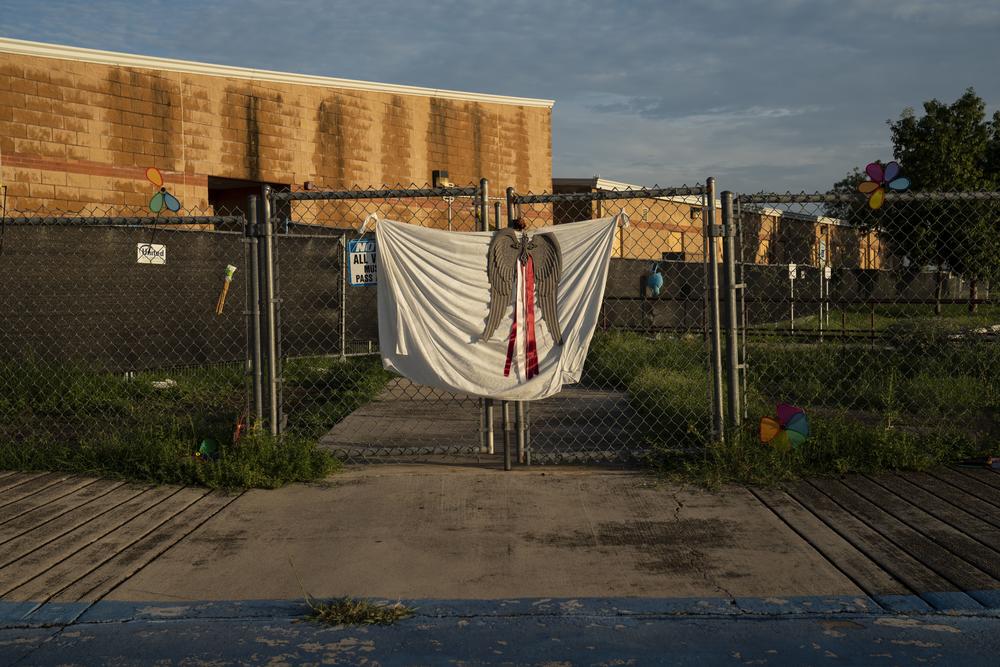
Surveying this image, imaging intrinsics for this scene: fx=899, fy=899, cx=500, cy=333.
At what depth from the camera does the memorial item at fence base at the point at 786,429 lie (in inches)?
244

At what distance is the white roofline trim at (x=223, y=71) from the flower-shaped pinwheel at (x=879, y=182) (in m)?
18.8

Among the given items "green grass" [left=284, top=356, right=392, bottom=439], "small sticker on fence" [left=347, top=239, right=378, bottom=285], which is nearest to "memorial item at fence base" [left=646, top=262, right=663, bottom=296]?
"green grass" [left=284, top=356, right=392, bottom=439]

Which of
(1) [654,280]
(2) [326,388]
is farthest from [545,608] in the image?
(1) [654,280]

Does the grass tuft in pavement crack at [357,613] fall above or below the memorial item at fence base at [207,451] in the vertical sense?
below

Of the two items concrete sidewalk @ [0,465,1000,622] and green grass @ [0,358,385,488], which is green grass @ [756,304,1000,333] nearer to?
green grass @ [0,358,385,488]

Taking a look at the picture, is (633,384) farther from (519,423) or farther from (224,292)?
(224,292)

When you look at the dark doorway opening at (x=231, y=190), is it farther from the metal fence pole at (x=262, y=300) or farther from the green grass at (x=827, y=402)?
the metal fence pole at (x=262, y=300)

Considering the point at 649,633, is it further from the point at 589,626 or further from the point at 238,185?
the point at 238,185

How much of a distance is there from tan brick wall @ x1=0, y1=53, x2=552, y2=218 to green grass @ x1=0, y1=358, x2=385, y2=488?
9243 millimetres

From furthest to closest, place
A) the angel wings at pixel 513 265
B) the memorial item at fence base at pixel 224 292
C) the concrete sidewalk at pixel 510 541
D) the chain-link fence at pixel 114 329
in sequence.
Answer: the memorial item at fence base at pixel 224 292 < the chain-link fence at pixel 114 329 < the angel wings at pixel 513 265 < the concrete sidewalk at pixel 510 541

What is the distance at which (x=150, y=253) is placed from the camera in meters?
10.6

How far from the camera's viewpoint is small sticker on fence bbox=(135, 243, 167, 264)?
10.5 meters

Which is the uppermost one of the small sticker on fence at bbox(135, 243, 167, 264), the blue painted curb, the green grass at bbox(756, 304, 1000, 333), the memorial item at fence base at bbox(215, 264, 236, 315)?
the small sticker on fence at bbox(135, 243, 167, 264)

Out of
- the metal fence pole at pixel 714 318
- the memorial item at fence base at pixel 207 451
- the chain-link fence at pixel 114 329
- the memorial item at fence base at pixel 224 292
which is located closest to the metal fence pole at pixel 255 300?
the memorial item at fence base at pixel 207 451
